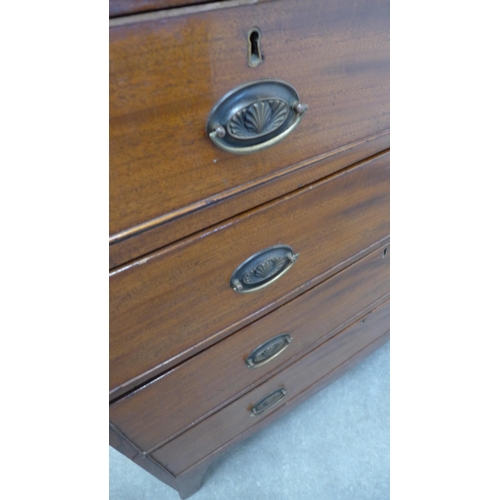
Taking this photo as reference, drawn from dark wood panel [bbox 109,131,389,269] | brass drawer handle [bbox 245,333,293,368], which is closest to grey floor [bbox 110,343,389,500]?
brass drawer handle [bbox 245,333,293,368]

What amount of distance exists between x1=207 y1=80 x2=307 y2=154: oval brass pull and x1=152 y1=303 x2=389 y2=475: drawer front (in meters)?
0.50

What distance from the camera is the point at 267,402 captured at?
0.82 meters

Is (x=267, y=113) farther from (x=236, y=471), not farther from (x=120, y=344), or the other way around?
(x=236, y=471)

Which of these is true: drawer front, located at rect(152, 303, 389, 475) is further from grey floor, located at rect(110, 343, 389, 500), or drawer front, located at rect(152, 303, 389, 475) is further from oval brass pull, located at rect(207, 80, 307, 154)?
oval brass pull, located at rect(207, 80, 307, 154)

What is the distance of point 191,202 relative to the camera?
1.18ft

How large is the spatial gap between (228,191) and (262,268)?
0.13 meters

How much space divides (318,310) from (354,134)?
0.32 meters

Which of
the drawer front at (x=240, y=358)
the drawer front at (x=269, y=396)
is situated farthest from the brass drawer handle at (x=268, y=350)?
the drawer front at (x=269, y=396)

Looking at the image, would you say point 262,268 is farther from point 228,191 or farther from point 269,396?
point 269,396

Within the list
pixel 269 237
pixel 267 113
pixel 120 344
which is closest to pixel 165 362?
pixel 120 344

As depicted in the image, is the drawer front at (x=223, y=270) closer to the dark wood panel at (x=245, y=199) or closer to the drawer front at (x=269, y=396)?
the dark wood panel at (x=245, y=199)

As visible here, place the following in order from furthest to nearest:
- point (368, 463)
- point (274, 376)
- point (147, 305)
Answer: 1. point (368, 463)
2. point (274, 376)
3. point (147, 305)

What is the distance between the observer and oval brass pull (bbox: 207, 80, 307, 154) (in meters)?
0.32

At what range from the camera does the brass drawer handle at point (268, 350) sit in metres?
0.63
